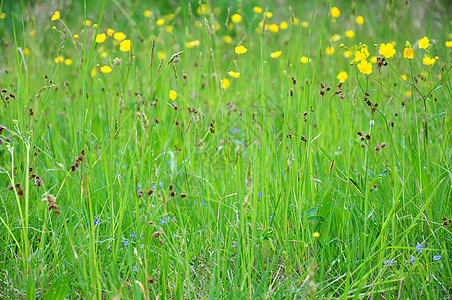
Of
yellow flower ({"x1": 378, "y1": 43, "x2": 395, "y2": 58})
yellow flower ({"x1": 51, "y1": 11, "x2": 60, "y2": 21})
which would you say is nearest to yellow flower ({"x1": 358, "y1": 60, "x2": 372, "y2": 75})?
yellow flower ({"x1": 378, "y1": 43, "x2": 395, "y2": 58})

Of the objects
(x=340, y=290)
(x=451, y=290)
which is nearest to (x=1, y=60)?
(x=340, y=290)

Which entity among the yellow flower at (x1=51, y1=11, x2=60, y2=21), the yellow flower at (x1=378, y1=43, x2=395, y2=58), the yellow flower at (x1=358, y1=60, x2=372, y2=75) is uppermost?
the yellow flower at (x1=51, y1=11, x2=60, y2=21)

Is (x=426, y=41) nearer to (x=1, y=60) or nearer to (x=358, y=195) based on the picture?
(x=358, y=195)

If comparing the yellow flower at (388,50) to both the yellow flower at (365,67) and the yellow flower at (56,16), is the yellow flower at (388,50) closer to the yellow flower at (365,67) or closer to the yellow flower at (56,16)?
the yellow flower at (365,67)

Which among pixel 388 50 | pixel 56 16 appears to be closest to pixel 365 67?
pixel 388 50

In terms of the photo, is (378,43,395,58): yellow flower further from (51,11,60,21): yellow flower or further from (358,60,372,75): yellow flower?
(51,11,60,21): yellow flower

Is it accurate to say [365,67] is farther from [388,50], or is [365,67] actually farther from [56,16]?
[56,16]

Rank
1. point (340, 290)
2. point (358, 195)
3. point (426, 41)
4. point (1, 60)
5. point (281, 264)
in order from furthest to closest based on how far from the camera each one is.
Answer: point (1, 60)
point (426, 41)
point (358, 195)
point (281, 264)
point (340, 290)

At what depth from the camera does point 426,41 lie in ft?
6.05

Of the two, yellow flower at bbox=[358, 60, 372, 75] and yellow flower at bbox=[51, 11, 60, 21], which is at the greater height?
yellow flower at bbox=[51, 11, 60, 21]

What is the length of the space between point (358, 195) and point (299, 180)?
28 centimetres

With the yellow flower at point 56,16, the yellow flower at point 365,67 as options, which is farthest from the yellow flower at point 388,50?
the yellow flower at point 56,16

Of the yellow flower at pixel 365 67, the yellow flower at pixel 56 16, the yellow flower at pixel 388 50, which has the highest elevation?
the yellow flower at pixel 56 16

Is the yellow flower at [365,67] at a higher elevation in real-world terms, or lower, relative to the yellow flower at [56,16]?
lower
